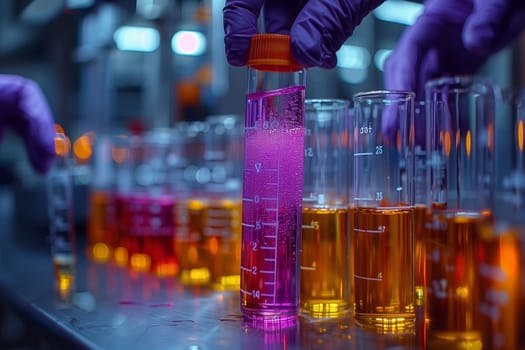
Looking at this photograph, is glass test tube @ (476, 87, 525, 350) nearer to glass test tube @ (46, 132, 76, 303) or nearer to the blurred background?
the blurred background

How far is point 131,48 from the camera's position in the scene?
380 centimetres

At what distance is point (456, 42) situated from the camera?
1418 mm

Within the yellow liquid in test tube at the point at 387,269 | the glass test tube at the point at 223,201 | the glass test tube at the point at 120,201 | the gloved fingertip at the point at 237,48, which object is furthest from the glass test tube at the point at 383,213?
the glass test tube at the point at 120,201

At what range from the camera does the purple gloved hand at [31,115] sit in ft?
5.24

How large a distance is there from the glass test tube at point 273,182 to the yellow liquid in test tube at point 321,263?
93 mm

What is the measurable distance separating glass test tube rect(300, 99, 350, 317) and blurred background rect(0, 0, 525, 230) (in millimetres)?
442

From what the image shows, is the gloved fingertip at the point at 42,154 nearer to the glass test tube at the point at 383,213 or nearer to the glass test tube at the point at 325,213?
the glass test tube at the point at 325,213

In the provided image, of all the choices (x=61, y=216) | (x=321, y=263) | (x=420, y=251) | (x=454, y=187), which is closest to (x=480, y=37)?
(x=454, y=187)

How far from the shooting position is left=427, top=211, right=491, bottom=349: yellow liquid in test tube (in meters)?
0.79

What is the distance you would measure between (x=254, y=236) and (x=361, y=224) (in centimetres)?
19

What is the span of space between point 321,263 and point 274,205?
7.4 inches

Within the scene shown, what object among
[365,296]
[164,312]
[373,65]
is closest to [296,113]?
[365,296]

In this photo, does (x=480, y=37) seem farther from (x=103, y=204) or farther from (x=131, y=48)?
(x=131, y=48)

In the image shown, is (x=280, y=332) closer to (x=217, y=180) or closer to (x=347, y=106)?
(x=347, y=106)
